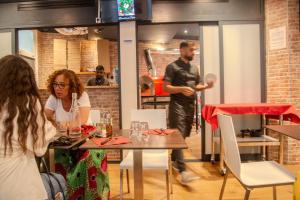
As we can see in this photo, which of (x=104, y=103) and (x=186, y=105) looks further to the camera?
(x=104, y=103)

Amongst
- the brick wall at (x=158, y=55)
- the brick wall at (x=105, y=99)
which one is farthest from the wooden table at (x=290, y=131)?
the brick wall at (x=158, y=55)

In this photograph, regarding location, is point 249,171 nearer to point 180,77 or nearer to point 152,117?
point 152,117

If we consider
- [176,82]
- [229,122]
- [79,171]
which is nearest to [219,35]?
[176,82]

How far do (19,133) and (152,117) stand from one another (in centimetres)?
189

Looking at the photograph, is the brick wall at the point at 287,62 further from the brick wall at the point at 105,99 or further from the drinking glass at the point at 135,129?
the drinking glass at the point at 135,129

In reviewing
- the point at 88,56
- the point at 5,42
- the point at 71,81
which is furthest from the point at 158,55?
the point at 71,81

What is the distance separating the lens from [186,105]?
11.9 feet

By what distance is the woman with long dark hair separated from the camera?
143cm

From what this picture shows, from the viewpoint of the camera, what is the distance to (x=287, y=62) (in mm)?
4160

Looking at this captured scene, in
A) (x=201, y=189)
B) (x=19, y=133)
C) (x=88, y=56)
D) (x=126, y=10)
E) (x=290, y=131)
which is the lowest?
(x=201, y=189)

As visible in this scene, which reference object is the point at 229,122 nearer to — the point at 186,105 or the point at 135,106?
the point at 186,105

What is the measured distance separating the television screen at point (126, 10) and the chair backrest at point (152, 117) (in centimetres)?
168

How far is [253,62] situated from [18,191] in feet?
12.4

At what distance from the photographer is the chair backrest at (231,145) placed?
84.9 inches
